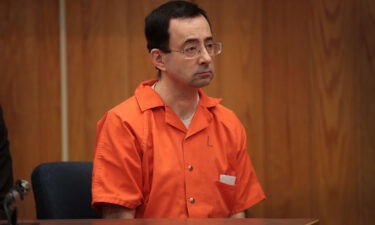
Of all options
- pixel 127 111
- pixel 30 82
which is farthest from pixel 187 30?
pixel 30 82

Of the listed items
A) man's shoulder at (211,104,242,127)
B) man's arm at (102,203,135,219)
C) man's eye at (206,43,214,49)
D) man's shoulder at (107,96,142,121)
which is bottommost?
man's arm at (102,203,135,219)

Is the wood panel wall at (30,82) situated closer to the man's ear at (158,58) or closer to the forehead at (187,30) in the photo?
the man's ear at (158,58)

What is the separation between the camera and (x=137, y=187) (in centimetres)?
251

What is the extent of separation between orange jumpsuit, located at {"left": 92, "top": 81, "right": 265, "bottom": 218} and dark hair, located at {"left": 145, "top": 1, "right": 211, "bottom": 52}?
21 cm

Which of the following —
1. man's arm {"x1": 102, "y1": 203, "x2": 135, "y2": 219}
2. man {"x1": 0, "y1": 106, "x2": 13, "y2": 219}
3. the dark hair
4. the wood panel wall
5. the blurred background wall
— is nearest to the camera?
man's arm {"x1": 102, "y1": 203, "x2": 135, "y2": 219}

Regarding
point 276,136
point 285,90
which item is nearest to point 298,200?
point 276,136

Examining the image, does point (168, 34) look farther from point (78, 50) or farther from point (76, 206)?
point (78, 50)

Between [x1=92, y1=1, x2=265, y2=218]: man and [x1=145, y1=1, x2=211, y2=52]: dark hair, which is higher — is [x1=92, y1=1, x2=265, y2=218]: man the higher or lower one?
the lower one

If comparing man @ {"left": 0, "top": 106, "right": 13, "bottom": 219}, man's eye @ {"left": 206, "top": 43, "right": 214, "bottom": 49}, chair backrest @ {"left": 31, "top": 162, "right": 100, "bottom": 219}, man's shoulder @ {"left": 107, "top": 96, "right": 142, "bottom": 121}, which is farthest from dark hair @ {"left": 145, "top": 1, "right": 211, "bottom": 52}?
man @ {"left": 0, "top": 106, "right": 13, "bottom": 219}

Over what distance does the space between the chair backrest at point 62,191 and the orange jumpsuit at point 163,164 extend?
19 cm

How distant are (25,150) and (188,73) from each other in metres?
1.61

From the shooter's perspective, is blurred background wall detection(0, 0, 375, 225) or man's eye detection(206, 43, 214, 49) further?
blurred background wall detection(0, 0, 375, 225)

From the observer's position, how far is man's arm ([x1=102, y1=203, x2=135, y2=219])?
2.47m

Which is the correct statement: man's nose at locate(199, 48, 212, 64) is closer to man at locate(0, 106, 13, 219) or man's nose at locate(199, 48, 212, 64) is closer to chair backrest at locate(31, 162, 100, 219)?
chair backrest at locate(31, 162, 100, 219)
